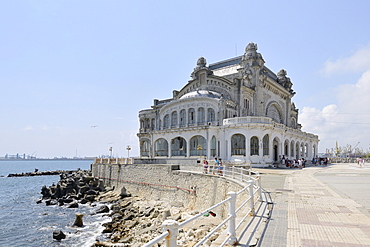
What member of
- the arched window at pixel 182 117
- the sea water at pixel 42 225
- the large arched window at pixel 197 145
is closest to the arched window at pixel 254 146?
the large arched window at pixel 197 145

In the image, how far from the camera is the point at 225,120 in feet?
123

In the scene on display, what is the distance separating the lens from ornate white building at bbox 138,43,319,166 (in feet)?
120

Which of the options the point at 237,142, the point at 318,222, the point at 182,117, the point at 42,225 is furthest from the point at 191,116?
the point at 318,222

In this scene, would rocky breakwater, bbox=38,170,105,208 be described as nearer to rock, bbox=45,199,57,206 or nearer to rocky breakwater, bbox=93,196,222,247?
rock, bbox=45,199,57,206

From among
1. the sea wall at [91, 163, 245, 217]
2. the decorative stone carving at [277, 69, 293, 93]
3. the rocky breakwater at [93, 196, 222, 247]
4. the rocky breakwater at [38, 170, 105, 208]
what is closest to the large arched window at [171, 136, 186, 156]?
the sea wall at [91, 163, 245, 217]

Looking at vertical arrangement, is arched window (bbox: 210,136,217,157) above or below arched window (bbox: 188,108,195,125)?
below

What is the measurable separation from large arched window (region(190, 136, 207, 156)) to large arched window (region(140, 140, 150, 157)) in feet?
46.3

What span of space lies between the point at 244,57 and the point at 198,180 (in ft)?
98.6

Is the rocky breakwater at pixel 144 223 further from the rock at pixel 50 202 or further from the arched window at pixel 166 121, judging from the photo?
the arched window at pixel 166 121

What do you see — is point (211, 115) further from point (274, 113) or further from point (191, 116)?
point (274, 113)

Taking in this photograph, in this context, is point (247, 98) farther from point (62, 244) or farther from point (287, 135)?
point (62, 244)

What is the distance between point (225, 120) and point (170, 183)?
13863 mm

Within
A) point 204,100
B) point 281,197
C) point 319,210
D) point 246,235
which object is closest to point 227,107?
point 204,100

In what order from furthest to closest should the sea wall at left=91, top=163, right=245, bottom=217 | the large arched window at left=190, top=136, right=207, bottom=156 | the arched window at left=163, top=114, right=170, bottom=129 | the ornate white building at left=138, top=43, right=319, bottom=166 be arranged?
the arched window at left=163, top=114, right=170, bottom=129, the large arched window at left=190, top=136, right=207, bottom=156, the ornate white building at left=138, top=43, right=319, bottom=166, the sea wall at left=91, top=163, right=245, bottom=217
